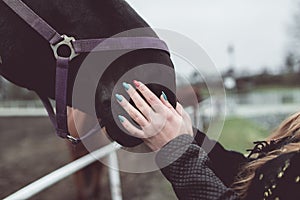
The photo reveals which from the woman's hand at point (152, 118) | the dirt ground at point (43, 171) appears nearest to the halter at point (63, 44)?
the woman's hand at point (152, 118)

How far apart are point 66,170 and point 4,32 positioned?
2.62 feet

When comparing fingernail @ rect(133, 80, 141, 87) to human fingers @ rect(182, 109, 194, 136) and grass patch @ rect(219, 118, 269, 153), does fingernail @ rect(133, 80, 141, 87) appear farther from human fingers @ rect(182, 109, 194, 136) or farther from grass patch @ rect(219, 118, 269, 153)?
grass patch @ rect(219, 118, 269, 153)

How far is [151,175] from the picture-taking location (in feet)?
14.0

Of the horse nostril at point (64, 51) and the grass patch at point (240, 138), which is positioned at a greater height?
the horse nostril at point (64, 51)

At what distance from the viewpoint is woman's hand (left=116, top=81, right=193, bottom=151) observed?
1.09m

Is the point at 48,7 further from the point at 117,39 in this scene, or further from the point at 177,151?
the point at 177,151

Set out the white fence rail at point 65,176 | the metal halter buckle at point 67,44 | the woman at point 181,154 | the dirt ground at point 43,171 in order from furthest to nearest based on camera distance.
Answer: the dirt ground at point 43,171 < the white fence rail at point 65,176 < the metal halter buckle at point 67,44 < the woman at point 181,154

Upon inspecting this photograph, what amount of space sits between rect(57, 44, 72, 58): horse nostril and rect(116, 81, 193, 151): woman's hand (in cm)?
17

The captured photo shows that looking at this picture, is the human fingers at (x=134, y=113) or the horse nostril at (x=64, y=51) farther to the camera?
the horse nostril at (x=64, y=51)

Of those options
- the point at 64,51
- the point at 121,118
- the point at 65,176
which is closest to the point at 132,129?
the point at 121,118

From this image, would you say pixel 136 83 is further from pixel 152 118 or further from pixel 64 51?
pixel 64 51

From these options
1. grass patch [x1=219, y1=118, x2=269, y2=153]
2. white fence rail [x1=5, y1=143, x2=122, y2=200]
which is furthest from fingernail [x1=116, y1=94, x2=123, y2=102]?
grass patch [x1=219, y1=118, x2=269, y2=153]

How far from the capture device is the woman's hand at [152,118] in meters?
1.09

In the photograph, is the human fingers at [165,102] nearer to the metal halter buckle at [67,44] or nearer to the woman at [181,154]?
the woman at [181,154]
